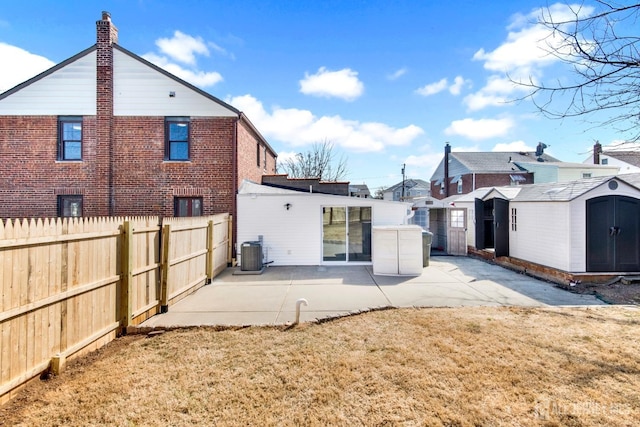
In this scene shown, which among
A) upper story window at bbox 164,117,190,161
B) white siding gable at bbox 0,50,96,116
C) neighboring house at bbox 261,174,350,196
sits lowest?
neighboring house at bbox 261,174,350,196

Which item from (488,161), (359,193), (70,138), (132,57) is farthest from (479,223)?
(488,161)

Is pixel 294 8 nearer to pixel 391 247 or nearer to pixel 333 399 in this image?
pixel 391 247

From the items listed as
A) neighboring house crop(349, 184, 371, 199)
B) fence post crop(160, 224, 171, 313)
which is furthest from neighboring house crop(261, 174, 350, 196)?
fence post crop(160, 224, 171, 313)

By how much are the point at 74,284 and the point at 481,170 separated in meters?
28.5

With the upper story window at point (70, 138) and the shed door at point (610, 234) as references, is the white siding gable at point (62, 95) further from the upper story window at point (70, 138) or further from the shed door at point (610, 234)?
the shed door at point (610, 234)

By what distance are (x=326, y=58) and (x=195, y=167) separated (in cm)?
732

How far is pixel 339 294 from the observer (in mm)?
7594

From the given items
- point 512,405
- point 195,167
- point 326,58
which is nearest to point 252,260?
point 195,167

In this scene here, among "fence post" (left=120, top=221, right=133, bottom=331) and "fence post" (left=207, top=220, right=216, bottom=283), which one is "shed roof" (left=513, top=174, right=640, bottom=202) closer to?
"fence post" (left=207, top=220, right=216, bottom=283)

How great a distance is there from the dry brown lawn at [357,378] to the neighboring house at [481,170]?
76.5 ft

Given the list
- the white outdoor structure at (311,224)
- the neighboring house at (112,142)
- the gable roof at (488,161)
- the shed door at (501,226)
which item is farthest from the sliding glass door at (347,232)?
the gable roof at (488,161)

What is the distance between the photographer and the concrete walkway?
20.1ft

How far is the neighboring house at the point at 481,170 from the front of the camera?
87.0 feet

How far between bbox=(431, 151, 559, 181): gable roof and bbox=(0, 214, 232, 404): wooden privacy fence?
26.4 metres
